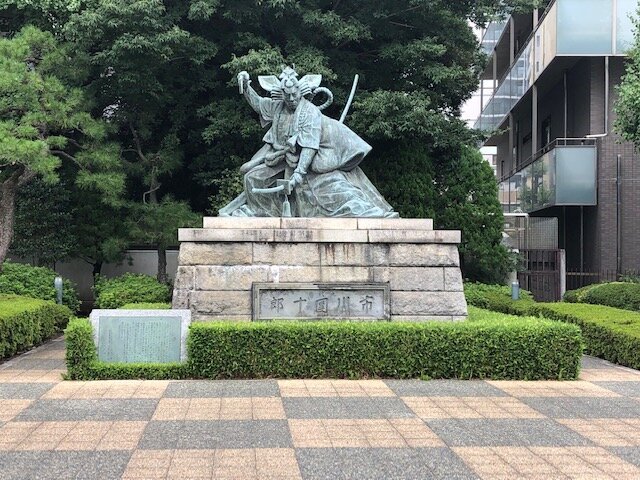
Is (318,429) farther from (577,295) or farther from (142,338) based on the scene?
(577,295)

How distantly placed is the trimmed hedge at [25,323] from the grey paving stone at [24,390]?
7.76 feet

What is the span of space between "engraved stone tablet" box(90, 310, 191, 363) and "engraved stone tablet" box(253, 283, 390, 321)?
1.39m

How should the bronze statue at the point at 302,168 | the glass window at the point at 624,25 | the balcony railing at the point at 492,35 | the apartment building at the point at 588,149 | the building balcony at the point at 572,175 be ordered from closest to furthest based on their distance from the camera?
the bronze statue at the point at 302,168 < the glass window at the point at 624,25 < the apartment building at the point at 588,149 < the building balcony at the point at 572,175 < the balcony railing at the point at 492,35

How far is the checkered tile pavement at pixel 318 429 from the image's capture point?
458 cm

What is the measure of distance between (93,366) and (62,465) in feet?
10.6

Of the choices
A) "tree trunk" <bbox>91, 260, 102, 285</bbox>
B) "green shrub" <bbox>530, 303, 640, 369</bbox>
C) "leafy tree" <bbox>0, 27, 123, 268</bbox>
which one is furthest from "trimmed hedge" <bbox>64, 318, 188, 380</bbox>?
"tree trunk" <bbox>91, 260, 102, 285</bbox>

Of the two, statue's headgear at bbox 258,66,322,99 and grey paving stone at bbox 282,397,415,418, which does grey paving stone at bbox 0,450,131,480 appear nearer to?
grey paving stone at bbox 282,397,415,418

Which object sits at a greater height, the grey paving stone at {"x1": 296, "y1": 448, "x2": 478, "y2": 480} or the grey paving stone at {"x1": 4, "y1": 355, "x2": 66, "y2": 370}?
the grey paving stone at {"x1": 296, "y1": 448, "x2": 478, "y2": 480}

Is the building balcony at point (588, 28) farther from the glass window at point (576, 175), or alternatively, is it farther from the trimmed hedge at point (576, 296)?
the trimmed hedge at point (576, 296)

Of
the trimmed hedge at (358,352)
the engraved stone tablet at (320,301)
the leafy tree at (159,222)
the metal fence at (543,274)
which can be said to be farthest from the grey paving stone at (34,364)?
the metal fence at (543,274)

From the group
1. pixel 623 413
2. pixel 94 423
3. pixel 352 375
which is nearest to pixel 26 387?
pixel 94 423

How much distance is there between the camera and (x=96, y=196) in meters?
17.6

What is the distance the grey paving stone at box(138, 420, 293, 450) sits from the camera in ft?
16.7

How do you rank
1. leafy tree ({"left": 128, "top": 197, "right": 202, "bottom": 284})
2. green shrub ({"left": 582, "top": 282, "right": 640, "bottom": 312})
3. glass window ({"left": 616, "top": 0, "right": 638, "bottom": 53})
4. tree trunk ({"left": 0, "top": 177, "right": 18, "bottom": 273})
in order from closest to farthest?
1. green shrub ({"left": 582, "top": 282, "right": 640, "bottom": 312})
2. tree trunk ({"left": 0, "top": 177, "right": 18, "bottom": 273})
3. leafy tree ({"left": 128, "top": 197, "right": 202, "bottom": 284})
4. glass window ({"left": 616, "top": 0, "right": 638, "bottom": 53})
